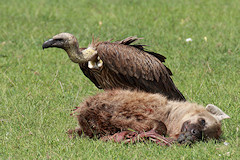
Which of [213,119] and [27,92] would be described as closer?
[213,119]

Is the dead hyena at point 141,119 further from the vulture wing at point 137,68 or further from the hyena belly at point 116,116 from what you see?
the vulture wing at point 137,68

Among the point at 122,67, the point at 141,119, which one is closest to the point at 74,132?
the point at 141,119

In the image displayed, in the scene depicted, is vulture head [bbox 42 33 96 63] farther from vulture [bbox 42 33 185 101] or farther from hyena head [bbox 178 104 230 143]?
hyena head [bbox 178 104 230 143]

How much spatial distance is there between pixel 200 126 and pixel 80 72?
3517mm

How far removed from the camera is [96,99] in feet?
16.7

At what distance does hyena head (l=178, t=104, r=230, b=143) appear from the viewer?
480cm

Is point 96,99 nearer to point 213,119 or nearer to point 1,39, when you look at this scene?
point 213,119

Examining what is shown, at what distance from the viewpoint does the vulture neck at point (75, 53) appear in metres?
5.79

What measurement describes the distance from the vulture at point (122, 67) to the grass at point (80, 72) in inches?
20.5

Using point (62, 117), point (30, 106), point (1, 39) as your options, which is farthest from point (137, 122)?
point (1, 39)

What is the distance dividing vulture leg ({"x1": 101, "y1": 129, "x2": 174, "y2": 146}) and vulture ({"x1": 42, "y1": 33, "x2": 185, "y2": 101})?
127cm

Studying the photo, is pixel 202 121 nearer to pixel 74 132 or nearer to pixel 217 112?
pixel 217 112

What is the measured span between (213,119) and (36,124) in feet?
6.30

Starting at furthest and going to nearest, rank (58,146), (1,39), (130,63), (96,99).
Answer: (1,39)
(130,63)
(96,99)
(58,146)
